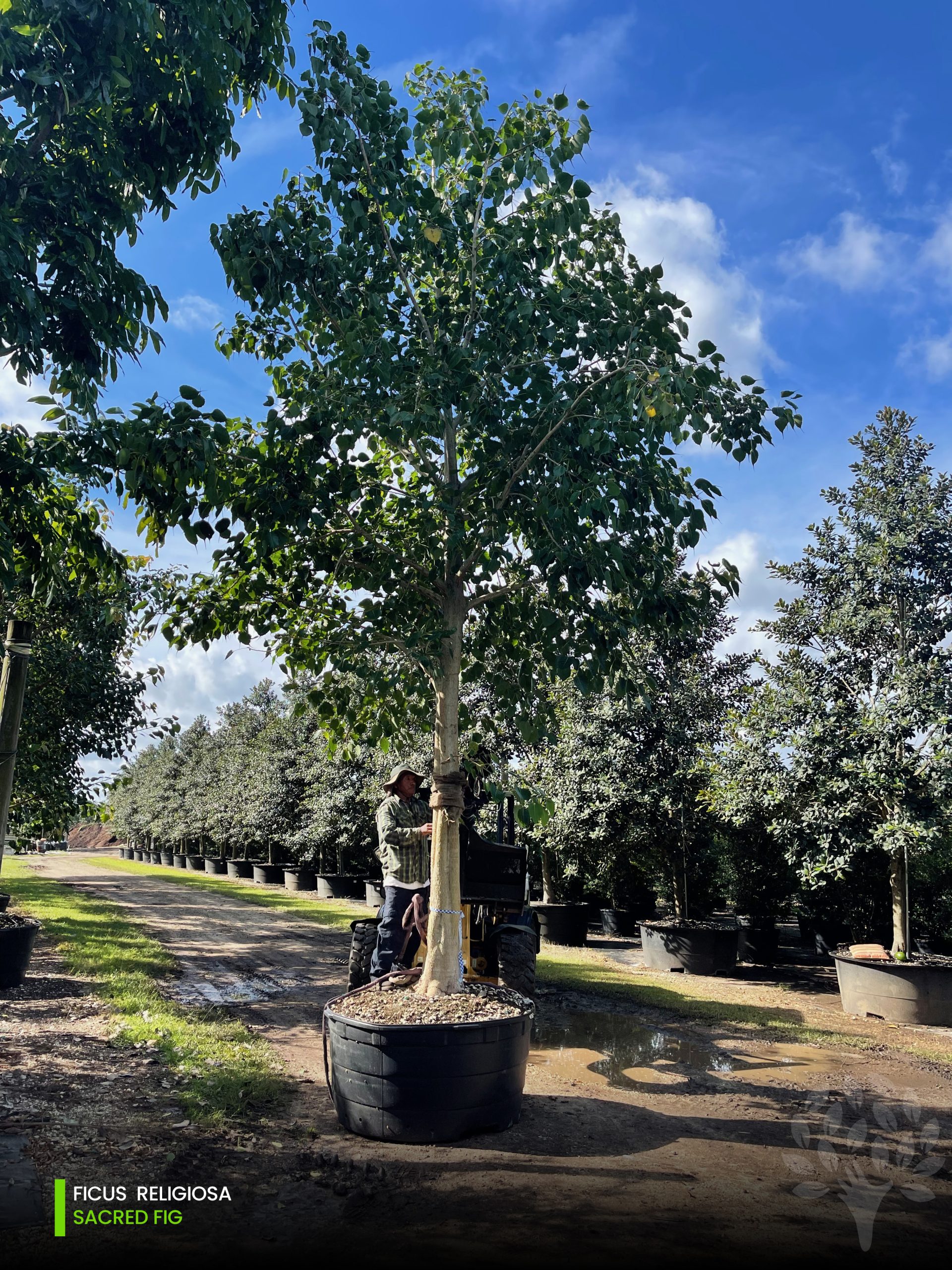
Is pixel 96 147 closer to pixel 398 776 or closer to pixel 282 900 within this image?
pixel 398 776

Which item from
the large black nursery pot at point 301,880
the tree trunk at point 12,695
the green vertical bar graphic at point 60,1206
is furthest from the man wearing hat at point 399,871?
the large black nursery pot at point 301,880

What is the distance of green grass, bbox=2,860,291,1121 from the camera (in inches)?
226

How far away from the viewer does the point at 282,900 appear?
2311 cm

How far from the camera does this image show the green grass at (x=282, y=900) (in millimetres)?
18500

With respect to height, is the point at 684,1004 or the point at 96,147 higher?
the point at 96,147

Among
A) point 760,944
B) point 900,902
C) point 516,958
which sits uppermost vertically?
point 900,902

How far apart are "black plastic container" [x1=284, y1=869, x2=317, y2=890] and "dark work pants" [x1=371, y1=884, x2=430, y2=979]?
22.0 m

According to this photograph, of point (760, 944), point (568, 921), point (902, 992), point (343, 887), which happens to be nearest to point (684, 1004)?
point (902, 992)

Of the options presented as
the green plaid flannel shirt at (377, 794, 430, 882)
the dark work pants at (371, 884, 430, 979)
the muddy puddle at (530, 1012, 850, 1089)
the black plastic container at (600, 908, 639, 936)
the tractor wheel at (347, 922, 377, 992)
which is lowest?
the black plastic container at (600, 908, 639, 936)

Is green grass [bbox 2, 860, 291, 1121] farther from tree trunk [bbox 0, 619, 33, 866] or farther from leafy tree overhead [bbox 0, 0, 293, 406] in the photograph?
leafy tree overhead [bbox 0, 0, 293, 406]

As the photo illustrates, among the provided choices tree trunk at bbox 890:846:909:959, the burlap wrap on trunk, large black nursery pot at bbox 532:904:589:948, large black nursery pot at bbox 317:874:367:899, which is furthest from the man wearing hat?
large black nursery pot at bbox 317:874:367:899

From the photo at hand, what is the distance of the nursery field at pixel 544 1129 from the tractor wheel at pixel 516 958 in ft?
2.16

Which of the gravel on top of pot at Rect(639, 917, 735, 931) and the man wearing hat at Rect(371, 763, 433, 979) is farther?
the gravel on top of pot at Rect(639, 917, 735, 931)

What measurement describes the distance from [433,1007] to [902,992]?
6346mm
